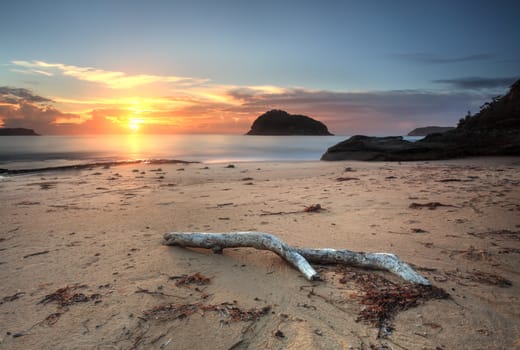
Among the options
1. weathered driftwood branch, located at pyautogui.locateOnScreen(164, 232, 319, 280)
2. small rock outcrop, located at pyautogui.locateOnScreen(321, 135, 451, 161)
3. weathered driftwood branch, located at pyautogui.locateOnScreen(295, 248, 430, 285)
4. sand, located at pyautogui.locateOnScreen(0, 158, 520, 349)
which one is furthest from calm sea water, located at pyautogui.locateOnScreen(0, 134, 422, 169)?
weathered driftwood branch, located at pyautogui.locateOnScreen(295, 248, 430, 285)

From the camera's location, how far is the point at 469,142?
18.1 meters


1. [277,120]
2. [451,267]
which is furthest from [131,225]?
[277,120]

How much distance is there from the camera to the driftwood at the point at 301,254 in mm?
3297

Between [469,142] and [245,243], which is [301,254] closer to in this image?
[245,243]

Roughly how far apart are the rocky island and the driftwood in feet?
53.0

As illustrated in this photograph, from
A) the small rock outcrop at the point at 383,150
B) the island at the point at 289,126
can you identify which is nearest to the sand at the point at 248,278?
the small rock outcrop at the point at 383,150

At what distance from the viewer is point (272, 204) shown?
693cm

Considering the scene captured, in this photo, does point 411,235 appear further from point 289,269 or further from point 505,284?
point 289,269

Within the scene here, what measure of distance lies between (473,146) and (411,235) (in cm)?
1660

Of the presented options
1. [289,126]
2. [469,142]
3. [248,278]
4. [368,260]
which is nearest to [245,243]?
[248,278]

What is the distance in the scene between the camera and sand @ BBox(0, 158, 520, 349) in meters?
2.44

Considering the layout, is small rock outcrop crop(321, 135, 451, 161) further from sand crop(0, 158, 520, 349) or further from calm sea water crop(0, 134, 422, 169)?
sand crop(0, 158, 520, 349)

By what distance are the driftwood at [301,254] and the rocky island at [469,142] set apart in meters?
16.2

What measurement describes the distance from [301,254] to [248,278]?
0.74 metres
